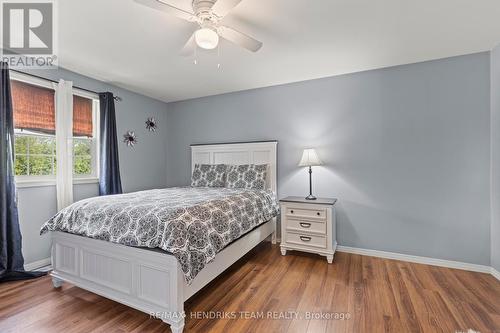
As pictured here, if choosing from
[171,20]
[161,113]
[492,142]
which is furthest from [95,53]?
[492,142]

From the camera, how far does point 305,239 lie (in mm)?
2939

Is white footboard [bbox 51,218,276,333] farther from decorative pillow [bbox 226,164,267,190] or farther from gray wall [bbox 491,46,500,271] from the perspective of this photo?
gray wall [bbox 491,46,500,271]

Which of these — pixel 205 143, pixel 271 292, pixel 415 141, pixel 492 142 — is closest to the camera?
pixel 271 292

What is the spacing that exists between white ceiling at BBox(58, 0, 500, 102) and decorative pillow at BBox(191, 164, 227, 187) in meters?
1.36

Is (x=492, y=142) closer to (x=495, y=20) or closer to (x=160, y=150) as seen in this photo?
(x=495, y=20)

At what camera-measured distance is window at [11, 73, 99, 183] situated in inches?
103

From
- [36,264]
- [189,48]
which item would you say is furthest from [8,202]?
[189,48]

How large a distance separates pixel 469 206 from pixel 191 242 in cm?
307

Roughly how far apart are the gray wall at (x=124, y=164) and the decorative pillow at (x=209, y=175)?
1.03m

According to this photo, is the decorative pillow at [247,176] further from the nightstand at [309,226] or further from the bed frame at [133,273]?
the bed frame at [133,273]

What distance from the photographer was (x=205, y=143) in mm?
4223

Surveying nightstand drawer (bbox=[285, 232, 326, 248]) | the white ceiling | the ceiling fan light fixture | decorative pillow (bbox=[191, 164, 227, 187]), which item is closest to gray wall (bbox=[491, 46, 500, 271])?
the white ceiling

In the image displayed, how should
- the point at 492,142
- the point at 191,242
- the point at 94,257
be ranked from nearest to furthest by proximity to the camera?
the point at 191,242 → the point at 94,257 → the point at 492,142

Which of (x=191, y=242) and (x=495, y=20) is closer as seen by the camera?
(x=191, y=242)
